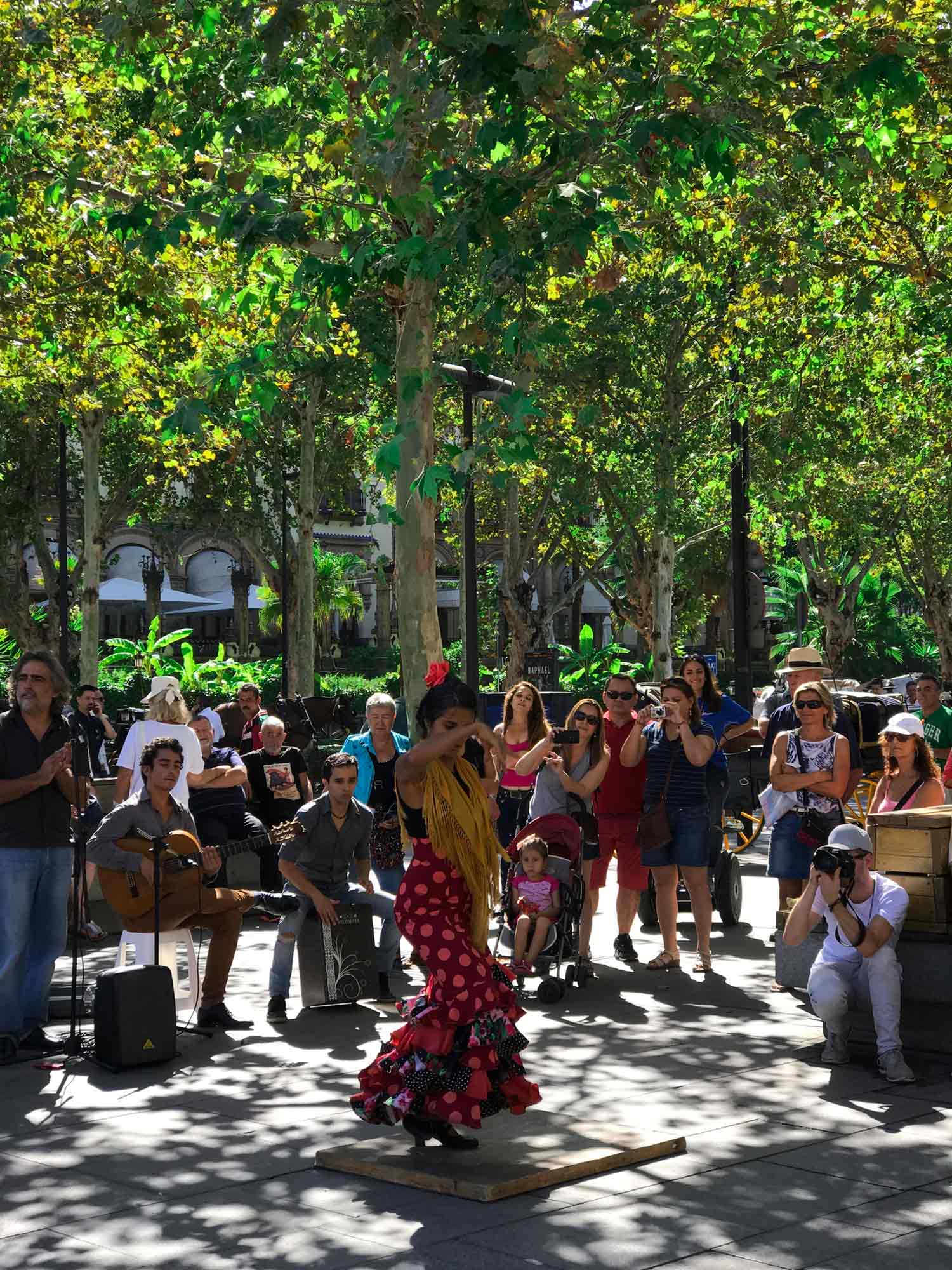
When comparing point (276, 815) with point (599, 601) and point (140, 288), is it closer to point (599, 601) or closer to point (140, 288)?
point (140, 288)

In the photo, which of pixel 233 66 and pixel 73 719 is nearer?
pixel 233 66

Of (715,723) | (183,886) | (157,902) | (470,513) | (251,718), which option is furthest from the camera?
(470,513)

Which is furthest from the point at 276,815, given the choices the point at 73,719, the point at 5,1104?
the point at 5,1104

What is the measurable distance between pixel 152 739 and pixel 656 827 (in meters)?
3.36

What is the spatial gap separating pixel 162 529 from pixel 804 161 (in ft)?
168

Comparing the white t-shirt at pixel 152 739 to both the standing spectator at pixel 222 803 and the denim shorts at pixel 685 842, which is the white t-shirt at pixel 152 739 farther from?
the denim shorts at pixel 685 842

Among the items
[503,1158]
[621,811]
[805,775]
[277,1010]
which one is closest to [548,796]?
[621,811]

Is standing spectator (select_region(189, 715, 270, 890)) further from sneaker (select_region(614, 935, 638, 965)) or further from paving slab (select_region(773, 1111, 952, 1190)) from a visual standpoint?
paving slab (select_region(773, 1111, 952, 1190))

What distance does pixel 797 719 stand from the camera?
10.4 meters

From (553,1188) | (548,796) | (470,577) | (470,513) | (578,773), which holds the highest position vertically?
(470,513)

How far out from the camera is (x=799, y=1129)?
639 centimetres

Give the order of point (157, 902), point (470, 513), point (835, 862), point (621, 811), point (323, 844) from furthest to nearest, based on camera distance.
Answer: point (470, 513) → point (621, 811) → point (323, 844) → point (157, 902) → point (835, 862)

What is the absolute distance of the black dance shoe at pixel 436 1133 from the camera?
6000mm

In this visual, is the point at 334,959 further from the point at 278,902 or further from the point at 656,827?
the point at 656,827
